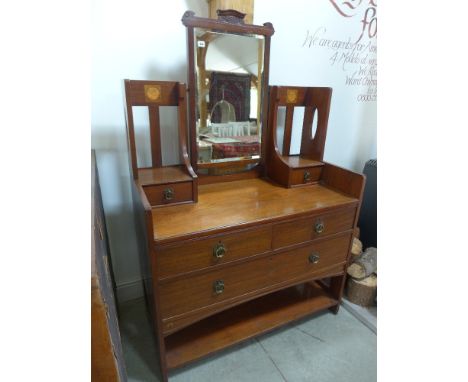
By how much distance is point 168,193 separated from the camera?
103 cm

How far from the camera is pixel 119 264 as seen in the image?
1.44m

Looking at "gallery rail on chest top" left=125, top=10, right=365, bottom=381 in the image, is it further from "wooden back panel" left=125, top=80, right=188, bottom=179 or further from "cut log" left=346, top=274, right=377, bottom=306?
"cut log" left=346, top=274, right=377, bottom=306

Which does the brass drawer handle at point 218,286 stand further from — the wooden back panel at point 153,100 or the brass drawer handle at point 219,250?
the wooden back panel at point 153,100

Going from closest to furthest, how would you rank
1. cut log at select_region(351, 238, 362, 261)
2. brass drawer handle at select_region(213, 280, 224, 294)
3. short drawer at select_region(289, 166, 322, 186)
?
1. brass drawer handle at select_region(213, 280, 224, 294)
2. short drawer at select_region(289, 166, 322, 186)
3. cut log at select_region(351, 238, 362, 261)

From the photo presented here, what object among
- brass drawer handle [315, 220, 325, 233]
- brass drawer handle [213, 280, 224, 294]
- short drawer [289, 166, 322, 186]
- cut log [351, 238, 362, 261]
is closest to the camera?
brass drawer handle [213, 280, 224, 294]

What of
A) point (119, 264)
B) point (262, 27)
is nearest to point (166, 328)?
point (119, 264)

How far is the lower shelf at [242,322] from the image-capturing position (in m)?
1.15

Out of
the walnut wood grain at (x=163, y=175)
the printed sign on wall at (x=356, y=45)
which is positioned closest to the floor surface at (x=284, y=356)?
the walnut wood grain at (x=163, y=175)

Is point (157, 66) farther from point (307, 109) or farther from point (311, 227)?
point (311, 227)

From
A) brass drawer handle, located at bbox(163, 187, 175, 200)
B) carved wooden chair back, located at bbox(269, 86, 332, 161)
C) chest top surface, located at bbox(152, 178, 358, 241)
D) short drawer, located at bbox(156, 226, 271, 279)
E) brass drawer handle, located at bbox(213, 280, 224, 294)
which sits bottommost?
brass drawer handle, located at bbox(213, 280, 224, 294)

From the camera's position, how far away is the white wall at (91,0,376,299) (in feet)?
3.56

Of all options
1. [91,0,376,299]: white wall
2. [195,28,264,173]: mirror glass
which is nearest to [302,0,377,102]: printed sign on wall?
[91,0,376,299]: white wall

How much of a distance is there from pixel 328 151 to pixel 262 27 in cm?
88
